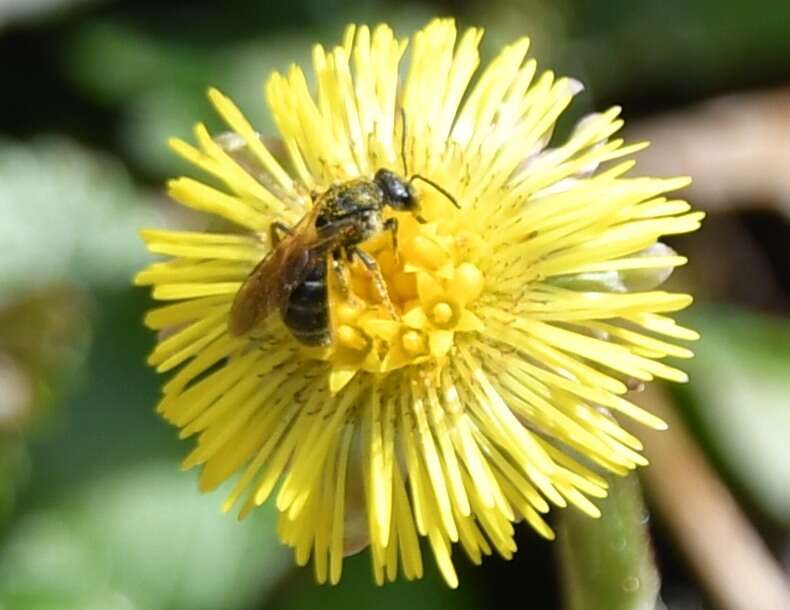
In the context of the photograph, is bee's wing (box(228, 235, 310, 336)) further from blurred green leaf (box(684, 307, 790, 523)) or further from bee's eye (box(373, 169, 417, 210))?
blurred green leaf (box(684, 307, 790, 523))

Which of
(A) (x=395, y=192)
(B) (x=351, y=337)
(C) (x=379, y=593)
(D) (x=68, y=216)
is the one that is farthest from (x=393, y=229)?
(D) (x=68, y=216)

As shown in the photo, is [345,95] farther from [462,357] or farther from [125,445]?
[125,445]

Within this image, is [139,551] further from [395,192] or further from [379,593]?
[395,192]

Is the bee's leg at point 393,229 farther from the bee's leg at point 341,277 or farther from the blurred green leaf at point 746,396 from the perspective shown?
the blurred green leaf at point 746,396

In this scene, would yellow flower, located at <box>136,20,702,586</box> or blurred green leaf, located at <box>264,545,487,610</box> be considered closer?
yellow flower, located at <box>136,20,702,586</box>

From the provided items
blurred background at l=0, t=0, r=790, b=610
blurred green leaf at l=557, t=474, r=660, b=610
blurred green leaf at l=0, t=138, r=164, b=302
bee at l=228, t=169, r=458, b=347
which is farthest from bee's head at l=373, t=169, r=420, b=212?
blurred green leaf at l=0, t=138, r=164, b=302

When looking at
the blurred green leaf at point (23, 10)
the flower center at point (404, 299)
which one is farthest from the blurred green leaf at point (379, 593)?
the blurred green leaf at point (23, 10)
